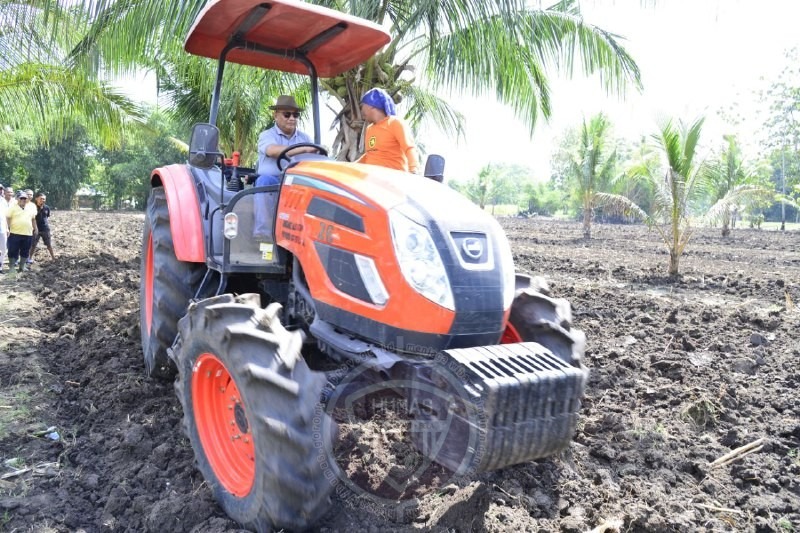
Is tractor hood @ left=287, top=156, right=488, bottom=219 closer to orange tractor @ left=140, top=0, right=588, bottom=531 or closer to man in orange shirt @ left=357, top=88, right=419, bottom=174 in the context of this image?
orange tractor @ left=140, top=0, right=588, bottom=531

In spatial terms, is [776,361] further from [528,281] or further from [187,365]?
[187,365]

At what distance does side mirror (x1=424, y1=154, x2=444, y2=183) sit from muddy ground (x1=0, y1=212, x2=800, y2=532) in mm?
1553

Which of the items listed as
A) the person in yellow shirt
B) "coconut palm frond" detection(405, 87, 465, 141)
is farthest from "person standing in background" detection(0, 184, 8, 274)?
"coconut palm frond" detection(405, 87, 465, 141)

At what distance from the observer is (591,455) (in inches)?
148

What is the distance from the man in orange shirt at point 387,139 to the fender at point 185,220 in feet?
3.88

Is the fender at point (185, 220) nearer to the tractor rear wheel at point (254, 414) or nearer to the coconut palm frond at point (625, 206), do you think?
the tractor rear wheel at point (254, 414)

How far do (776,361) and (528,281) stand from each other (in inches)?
141

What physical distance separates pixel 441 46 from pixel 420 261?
5.59m

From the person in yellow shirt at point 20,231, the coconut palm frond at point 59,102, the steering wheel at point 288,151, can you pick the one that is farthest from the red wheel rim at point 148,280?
the person in yellow shirt at point 20,231

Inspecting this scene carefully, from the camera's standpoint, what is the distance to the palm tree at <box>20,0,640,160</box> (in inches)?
273

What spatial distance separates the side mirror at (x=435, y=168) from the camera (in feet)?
13.0

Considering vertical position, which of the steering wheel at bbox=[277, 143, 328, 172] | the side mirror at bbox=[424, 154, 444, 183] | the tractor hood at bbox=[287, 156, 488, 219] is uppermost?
the steering wheel at bbox=[277, 143, 328, 172]

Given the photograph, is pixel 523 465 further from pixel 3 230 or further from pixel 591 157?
pixel 591 157

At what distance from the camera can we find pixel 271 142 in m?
4.29
